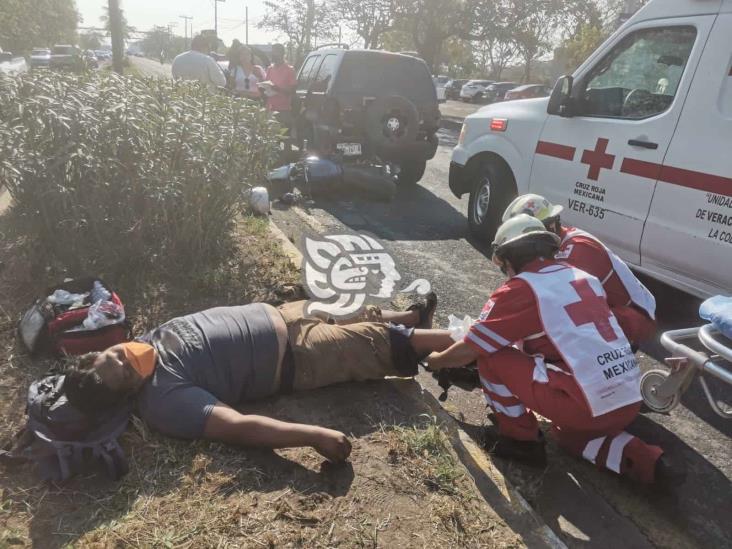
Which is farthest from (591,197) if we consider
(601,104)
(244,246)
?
(244,246)

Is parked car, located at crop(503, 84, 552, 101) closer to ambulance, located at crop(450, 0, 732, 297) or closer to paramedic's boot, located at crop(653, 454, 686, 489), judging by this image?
ambulance, located at crop(450, 0, 732, 297)

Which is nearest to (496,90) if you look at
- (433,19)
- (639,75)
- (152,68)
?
(433,19)

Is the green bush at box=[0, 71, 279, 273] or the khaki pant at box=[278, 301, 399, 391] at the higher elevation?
the green bush at box=[0, 71, 279, 273]

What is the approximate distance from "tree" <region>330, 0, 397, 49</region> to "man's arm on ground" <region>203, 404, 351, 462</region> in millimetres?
25301

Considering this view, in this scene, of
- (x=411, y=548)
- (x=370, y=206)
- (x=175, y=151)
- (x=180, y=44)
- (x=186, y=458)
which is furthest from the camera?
(x=180, y=44)

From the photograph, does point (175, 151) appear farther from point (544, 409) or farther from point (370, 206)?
point (370, 206)

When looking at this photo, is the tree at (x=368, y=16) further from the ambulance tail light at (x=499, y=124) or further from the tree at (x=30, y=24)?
the ambulance tail light at (x=499, y=124)

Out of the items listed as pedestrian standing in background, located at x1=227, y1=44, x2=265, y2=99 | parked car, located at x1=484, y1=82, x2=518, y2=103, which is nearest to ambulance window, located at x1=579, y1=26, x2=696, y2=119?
pedestrian standing in background, located at x1=227, y1=44, x2=265, y2=99

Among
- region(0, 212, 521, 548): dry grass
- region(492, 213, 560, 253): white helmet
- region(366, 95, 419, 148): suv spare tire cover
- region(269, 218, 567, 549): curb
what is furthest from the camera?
region(366, 95, 419, 148): suv spare tire cover

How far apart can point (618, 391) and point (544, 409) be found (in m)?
0.32

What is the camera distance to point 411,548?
79.4 inches

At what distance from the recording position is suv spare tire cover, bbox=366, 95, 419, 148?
7.45 m

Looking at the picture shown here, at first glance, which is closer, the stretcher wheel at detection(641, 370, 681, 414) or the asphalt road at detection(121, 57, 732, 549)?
the asphalt road at detection(121, 57, 732, 549)

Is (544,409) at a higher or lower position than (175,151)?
lower
